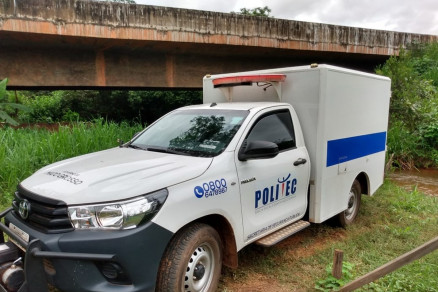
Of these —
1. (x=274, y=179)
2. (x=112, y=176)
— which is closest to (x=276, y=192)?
(x=274, y=179)

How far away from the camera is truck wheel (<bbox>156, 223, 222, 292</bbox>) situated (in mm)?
2729

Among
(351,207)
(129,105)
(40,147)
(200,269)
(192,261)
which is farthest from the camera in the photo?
(129,105)

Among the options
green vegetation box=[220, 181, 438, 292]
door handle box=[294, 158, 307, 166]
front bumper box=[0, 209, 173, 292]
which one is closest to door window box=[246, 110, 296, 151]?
door handle box=[294, 158, 307, 166]

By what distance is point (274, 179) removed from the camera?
3770 millimetres

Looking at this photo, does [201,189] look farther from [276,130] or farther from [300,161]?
[300,161]

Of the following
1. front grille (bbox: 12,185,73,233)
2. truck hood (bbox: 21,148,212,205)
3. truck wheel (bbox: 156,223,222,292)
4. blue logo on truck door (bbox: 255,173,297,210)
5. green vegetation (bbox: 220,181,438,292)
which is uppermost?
truck hood (bbox: 21,148,212,205)

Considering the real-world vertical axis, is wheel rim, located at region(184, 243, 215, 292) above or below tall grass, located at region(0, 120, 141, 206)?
below

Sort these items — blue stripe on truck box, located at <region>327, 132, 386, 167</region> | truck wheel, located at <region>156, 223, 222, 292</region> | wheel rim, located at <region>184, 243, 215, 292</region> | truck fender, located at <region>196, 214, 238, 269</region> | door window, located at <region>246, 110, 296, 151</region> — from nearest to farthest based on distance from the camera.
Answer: truck wheel, located at <region>156, 223, 222, 292</region> → wheel rim, located at <region>184, 243, 215, 292</region> → truck fender, located at <region>196, 214, 238, 269</region> → door window, located at <region>246, 110, 296, 151</region> → blue stripe on truck box, located at <region>327, 132, 386, 167</region>

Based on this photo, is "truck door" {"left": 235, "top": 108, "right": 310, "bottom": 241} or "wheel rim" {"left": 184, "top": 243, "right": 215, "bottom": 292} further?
"truck door" {"left": 235, "top": 108, "right": 310, "bottom": 241}

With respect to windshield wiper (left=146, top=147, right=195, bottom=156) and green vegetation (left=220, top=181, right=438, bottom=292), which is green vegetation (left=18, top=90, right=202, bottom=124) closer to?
green vegetation (left=220, top=181, right=438, bottom=292)

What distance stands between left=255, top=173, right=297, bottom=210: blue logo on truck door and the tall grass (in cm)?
415

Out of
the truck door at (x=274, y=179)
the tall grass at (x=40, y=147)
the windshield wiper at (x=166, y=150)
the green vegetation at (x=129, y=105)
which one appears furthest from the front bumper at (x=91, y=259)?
the green vegetation at (x=129, y=105)

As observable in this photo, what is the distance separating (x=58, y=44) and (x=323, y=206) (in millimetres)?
7691

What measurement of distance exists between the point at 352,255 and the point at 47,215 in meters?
3.64
